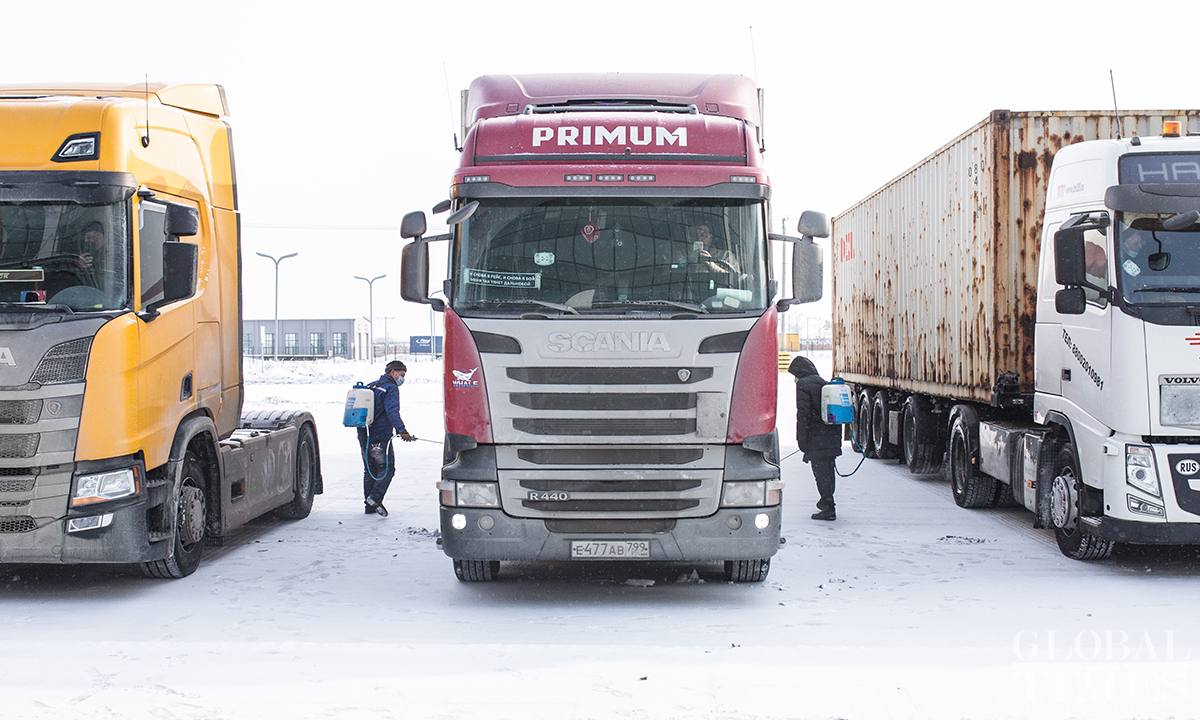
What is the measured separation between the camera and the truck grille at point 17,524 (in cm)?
824

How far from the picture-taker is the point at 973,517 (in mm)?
12695

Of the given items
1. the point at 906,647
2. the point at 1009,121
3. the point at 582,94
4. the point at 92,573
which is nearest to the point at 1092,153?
the point at 1009,121

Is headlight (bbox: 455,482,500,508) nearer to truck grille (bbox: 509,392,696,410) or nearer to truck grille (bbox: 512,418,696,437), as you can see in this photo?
truck grille (bbox: 512,418,696,437)

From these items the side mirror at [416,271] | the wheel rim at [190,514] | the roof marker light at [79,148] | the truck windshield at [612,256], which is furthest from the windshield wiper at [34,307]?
the truck windshield at [612,256]

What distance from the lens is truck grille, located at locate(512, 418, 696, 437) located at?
7.96 m

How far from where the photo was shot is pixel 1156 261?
9156 mm

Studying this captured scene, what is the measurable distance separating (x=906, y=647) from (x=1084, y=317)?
12.6 ft

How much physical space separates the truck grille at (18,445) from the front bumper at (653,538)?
113 inches

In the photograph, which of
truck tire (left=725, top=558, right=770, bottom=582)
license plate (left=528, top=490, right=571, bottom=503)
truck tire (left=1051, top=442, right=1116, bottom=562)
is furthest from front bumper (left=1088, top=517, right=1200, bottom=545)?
license plate (left=528, top=490, right=571, bottom=503)

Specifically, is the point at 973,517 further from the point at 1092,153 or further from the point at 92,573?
the point at 92,573

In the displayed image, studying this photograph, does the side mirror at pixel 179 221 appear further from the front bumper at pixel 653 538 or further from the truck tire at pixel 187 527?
the front bumper at pixel 653 538

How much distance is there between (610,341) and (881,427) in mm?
11152

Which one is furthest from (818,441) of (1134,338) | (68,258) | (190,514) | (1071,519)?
(68,258)

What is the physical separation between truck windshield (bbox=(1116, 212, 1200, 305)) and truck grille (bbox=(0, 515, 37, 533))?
785 cm
